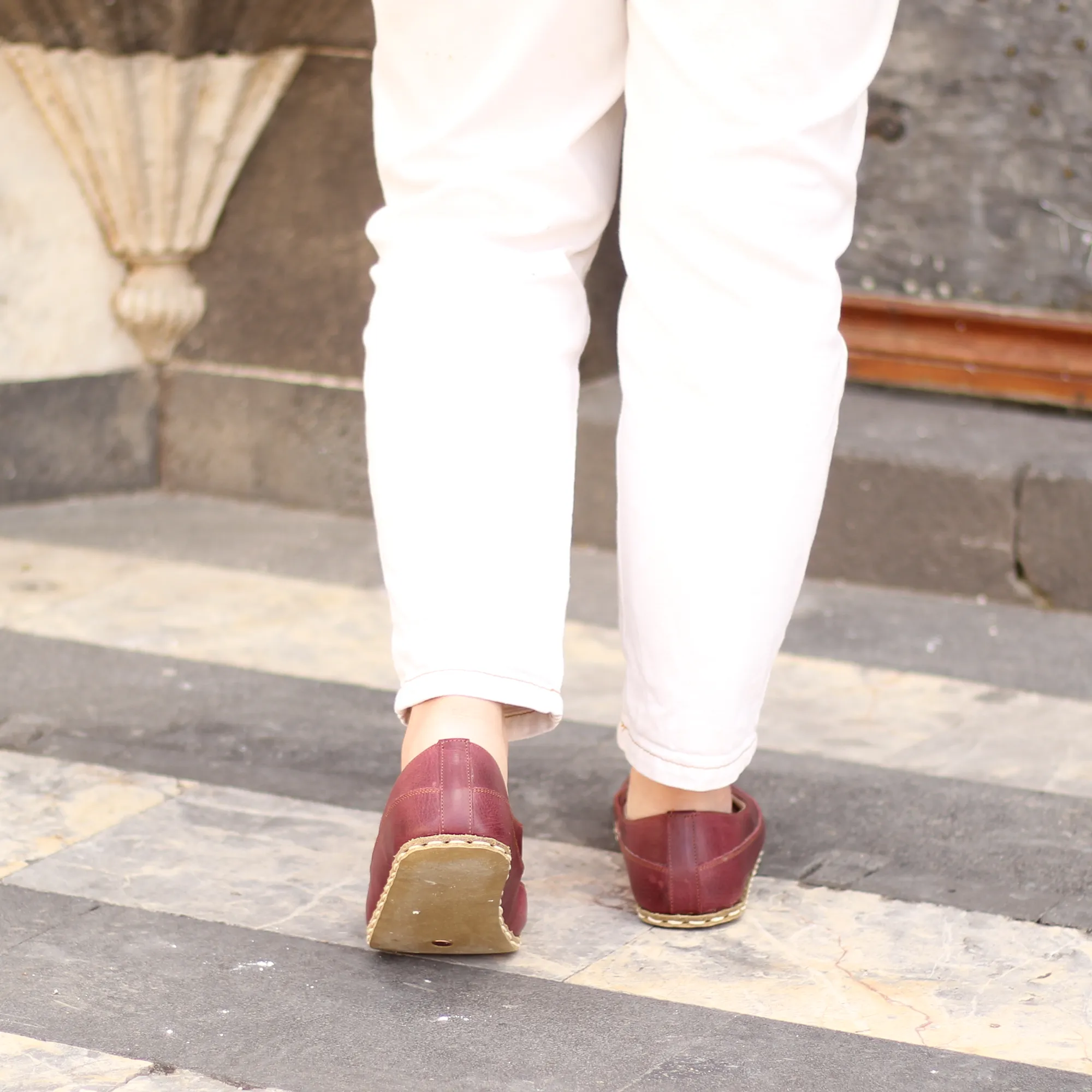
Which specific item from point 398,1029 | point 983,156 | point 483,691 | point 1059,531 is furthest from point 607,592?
point 398,1029

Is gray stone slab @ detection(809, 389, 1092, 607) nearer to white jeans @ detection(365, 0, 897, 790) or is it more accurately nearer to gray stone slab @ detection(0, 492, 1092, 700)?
gray stone slab @ detection(0, 492, 1092, 700)

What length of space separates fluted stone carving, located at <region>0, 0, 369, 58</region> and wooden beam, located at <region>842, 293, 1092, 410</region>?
97 centimetres

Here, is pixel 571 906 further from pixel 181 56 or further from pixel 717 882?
pixel 181 56

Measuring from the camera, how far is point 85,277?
3029mm

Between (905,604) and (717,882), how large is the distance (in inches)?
47.9

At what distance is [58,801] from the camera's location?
1773mm

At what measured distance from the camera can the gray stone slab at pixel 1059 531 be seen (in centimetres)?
Answer: 261

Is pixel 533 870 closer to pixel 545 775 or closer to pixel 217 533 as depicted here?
pixel 545 775

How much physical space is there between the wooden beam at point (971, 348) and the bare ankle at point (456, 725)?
5.71 ft

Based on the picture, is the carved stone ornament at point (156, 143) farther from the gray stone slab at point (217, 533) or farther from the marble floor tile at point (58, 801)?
the marble floor tile at point (58, 801)

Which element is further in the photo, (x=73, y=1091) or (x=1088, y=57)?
(x=1088, y=57)

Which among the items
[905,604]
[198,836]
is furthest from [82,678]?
[905,604]

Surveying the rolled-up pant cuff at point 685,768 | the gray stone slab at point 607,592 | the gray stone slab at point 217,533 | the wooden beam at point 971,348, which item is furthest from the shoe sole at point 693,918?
the wooden beam at point 971,348

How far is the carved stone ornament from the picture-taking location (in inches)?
113
